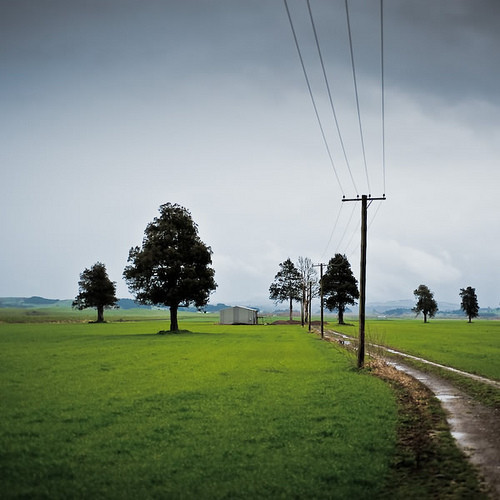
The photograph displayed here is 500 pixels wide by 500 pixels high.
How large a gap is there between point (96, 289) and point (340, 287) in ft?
211

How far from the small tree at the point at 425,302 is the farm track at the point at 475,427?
168 meters

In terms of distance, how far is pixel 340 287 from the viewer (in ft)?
394

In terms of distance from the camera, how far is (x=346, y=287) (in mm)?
120250

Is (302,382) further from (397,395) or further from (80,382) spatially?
(80,382)

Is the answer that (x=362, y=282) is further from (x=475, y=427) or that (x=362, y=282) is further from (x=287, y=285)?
(x=287, y=285)

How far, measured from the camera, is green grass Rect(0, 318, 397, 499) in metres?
9.60

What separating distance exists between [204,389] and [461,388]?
37.2 ft

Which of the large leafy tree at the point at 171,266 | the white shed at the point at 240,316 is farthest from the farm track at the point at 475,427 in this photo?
the white shed at the point at 240,316

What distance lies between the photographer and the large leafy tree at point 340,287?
120 meters

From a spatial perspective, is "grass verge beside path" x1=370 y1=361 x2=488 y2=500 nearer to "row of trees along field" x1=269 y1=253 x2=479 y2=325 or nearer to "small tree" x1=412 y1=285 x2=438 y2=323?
"row of trees along field" x1=269 y1=253 x2=479 y2=325

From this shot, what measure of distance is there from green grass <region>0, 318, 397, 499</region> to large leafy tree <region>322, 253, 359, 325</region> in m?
94.9

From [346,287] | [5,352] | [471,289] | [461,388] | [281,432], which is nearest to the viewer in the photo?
[281,432]

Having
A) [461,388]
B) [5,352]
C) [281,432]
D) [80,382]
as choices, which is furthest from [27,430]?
[5,352]

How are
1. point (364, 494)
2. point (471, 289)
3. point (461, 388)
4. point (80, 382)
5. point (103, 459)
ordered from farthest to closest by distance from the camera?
point (471, 289), point (80, 382), point (461, 388), point (103, 459), point (364, 494)
